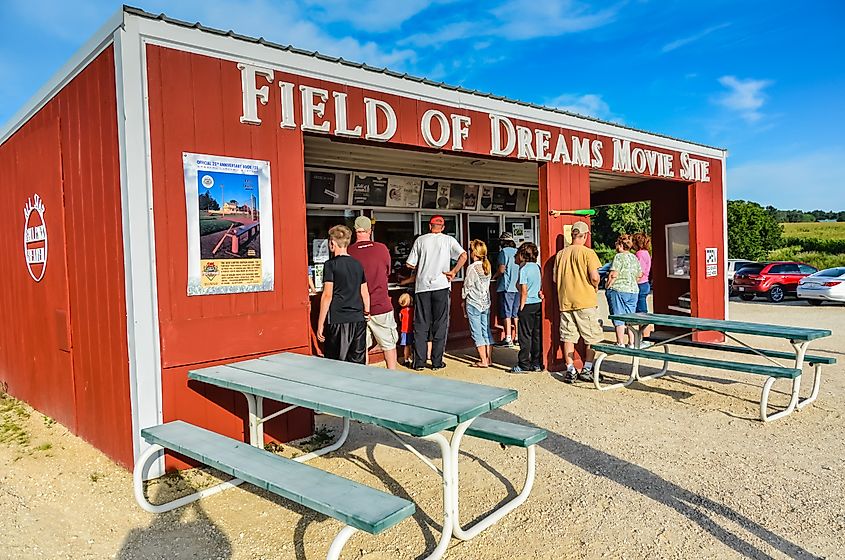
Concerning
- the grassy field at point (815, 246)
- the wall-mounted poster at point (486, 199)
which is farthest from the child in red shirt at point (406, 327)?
the grassy field at point (815, 246)

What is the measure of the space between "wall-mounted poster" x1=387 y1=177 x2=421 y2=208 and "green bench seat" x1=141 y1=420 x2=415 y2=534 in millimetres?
5058

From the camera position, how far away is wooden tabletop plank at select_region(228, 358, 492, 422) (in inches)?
110

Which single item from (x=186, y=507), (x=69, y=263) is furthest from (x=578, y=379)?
(x=69, y=263)

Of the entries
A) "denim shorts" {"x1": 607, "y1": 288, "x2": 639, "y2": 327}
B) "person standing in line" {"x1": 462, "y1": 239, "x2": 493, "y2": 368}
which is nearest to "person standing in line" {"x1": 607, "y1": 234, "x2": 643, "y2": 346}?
"denim shorts" {"x1": 607, "y1": 288, "x2": 639, "y2": 327}

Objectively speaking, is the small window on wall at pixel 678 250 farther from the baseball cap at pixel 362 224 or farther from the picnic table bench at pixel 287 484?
the picnic table bench at pixel 287 484

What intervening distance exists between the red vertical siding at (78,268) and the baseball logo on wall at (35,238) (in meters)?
0.12

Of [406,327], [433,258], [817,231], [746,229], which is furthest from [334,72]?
[817,231]

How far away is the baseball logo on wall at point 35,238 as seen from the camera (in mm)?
5734

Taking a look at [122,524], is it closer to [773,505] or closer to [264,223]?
[264,223]

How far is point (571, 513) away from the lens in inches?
134

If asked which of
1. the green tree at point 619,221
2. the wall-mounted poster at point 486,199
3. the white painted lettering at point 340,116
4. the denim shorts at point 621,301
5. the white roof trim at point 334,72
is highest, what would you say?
the green tree at point 619,221

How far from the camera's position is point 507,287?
8227mm

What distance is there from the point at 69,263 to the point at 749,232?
36904 mm

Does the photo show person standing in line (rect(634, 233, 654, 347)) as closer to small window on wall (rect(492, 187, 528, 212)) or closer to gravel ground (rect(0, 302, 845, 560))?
small window on wall (rect(492, 187, 528, 212))
